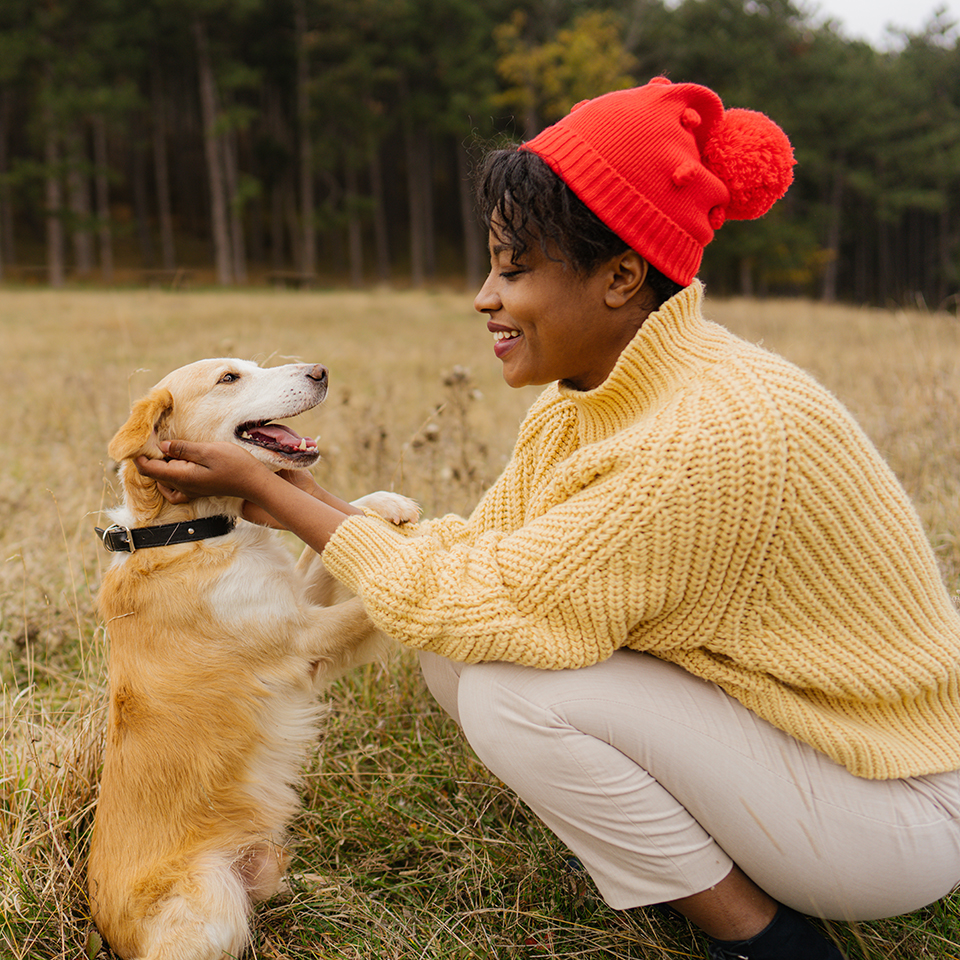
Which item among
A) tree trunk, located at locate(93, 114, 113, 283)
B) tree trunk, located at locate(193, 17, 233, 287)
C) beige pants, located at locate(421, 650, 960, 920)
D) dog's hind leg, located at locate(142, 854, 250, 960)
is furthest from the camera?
tree trunk, located at locate(193, 17, 233, 287)

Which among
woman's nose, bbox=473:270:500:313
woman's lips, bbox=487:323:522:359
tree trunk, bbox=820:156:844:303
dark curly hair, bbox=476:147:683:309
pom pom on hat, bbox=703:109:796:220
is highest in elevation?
pom pom on hat, bbox=703:109:796:220

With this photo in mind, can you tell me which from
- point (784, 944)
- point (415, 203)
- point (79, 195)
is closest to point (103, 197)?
point (79, 195)

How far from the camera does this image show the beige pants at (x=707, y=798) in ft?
5.31

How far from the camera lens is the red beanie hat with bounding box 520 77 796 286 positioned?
1635mm

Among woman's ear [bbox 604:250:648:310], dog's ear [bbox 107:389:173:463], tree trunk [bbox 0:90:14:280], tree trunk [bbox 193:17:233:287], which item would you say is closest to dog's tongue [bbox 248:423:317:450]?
dog's ear [bbox 107:389:173:463]

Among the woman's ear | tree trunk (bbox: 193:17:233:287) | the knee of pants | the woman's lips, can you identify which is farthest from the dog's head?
tree trunk (bbox: 193:17:233:287)

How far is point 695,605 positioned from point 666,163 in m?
0.93

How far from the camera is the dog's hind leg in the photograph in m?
1.90

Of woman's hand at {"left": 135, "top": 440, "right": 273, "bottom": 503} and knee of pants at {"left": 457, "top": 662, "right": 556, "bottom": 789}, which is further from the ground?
woman's hand at {"left": 135, "top": 440, "right": 273, "bottom": 503}

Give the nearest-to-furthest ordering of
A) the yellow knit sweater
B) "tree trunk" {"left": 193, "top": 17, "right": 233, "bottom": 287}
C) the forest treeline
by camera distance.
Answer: the yellow knit sweater → the forest treeline → "tree trunk" {"left": 193, "top": 17, "right": 233, "bottom": 287}

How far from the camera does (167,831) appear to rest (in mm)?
2055

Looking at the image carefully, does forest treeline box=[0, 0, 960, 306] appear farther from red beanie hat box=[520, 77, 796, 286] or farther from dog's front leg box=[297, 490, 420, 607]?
red beanie hat box=[520, 77, 796, 286]

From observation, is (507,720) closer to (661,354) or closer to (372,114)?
(661,354)

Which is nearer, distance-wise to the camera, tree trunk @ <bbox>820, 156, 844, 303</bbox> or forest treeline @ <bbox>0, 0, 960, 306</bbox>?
forest treeline @ <bbox>0, 0, 960, 306</bbox>
